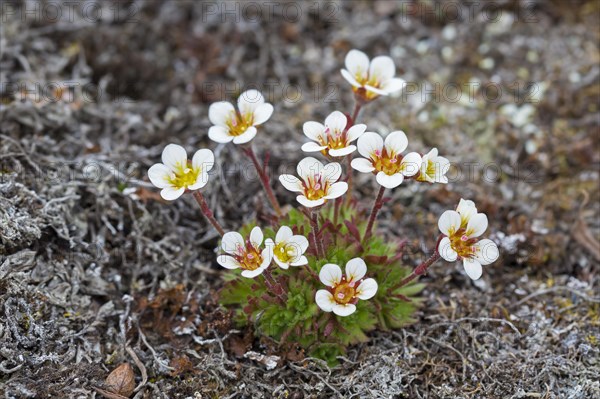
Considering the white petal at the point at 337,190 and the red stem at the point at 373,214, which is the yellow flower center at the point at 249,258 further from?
the red stem at the point at 373,214

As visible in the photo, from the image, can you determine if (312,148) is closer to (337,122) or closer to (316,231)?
(337,122)

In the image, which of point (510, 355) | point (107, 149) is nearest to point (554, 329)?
point (510, 355)

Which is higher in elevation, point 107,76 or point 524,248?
point 107,76

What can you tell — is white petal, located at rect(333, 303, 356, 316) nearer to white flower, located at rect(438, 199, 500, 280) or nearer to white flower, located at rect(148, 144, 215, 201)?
white flower, located at rect(438, 199, 500, 280)

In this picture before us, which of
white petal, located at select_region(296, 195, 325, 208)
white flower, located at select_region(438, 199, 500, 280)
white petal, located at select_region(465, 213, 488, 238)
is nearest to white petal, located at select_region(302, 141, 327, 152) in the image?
white petal, located at select_region(296, 195, 325, 208)

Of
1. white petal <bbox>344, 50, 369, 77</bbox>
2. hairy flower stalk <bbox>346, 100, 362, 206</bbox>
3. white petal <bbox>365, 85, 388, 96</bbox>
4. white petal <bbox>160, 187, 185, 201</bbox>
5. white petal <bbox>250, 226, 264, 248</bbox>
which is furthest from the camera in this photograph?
white petal <bbox>344, 50, 369, 77</bbox>

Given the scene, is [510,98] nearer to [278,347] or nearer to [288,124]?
[288,124]
